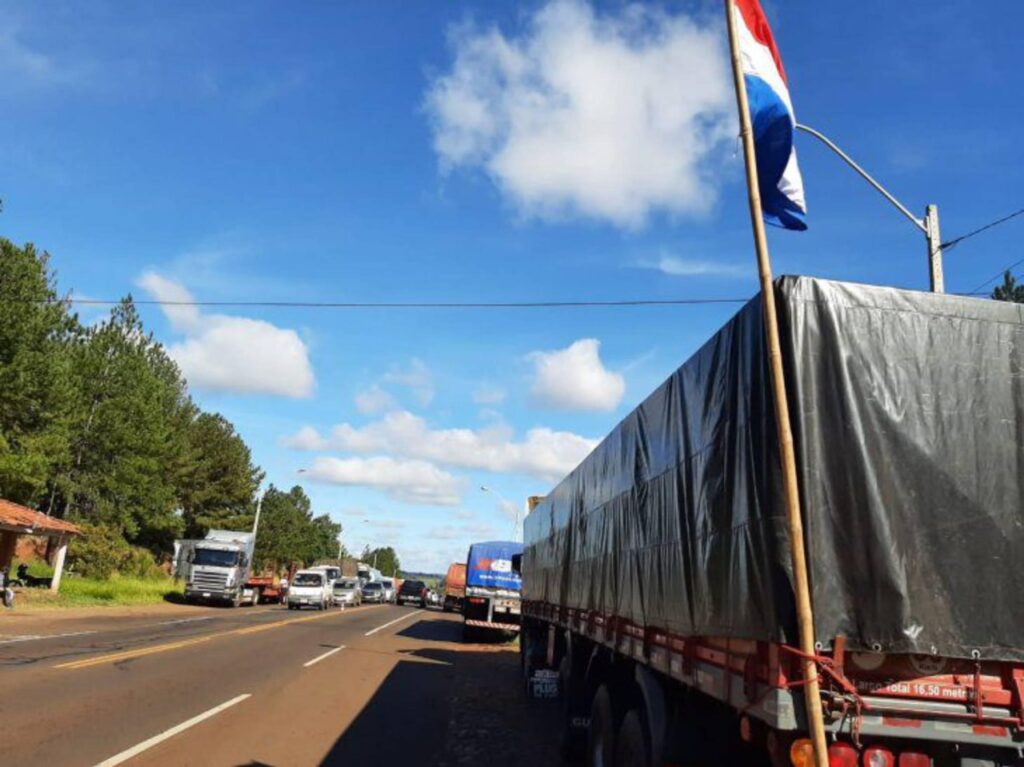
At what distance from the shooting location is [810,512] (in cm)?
378

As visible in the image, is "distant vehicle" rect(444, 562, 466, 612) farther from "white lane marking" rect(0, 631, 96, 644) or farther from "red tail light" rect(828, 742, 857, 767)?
"red tail light" rect(828, 742, 857, 767)

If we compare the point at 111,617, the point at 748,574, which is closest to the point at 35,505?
the point at 111,617

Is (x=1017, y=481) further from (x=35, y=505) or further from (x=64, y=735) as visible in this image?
(x=35, y=505)

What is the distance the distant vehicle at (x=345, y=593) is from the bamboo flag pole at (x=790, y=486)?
51.7 m

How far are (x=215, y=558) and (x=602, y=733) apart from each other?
36189 millimetres

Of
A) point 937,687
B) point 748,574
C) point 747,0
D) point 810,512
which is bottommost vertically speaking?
point 937,687

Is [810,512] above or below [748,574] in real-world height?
above

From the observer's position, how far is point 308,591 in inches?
1734

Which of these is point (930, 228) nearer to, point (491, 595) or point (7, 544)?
point (491, 595)

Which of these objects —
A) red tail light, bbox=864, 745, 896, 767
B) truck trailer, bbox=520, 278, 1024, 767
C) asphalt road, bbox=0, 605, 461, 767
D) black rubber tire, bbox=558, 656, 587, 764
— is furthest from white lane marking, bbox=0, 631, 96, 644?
red tail light, bbox=864, 745, 896, 767

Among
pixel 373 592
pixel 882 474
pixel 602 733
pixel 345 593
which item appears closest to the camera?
pixel 882 474

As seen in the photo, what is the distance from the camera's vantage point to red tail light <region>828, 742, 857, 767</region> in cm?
357

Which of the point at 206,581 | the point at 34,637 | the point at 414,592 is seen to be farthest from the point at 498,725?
the point at 414,592

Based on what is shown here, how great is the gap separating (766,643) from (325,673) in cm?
1319
